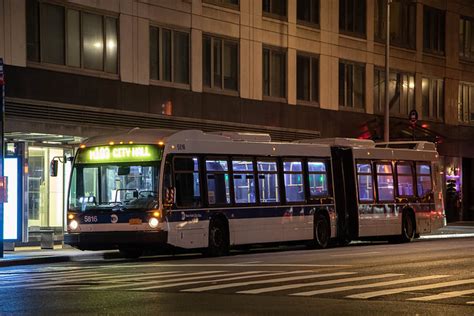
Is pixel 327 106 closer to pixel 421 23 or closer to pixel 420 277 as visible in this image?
pixel 421 23

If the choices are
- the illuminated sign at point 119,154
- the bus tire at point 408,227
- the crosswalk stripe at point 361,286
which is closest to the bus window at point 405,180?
the bus tire at point 408,227

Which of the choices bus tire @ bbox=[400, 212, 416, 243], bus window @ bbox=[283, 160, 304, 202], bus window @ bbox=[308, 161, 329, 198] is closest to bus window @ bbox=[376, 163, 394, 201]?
bus tire @ bbox=[400, 212, 416, 243]

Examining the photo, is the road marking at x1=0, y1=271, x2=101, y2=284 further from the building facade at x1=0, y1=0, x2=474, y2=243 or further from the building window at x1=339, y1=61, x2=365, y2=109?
the building window at x1=339, y1=61, x2=365, y2=109

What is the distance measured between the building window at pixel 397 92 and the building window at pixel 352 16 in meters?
2.53

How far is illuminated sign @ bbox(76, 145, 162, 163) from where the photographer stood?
2272cm

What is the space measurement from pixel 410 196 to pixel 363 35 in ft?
49.3

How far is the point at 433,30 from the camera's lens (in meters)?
49.6

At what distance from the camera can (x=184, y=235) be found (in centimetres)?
2283

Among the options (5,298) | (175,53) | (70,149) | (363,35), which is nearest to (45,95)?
(70,149)

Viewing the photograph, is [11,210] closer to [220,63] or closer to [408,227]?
[220,63]

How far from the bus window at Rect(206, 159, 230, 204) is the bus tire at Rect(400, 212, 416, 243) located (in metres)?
9.01

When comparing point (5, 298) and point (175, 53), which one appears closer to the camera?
point (5, 298)

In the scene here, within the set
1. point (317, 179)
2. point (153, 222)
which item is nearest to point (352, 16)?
point (317, 179)

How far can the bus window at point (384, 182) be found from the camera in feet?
99.0
